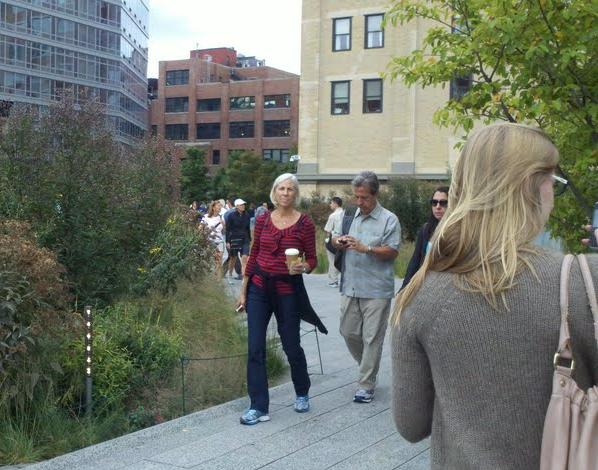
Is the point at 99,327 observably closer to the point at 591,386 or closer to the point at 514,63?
the point at 514,63

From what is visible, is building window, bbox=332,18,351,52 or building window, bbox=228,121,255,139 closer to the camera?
building window, bbox=332,18,351,52

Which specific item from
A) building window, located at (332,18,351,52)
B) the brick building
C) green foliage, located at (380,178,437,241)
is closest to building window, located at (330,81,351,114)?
building window, located at (332,18,351,52)

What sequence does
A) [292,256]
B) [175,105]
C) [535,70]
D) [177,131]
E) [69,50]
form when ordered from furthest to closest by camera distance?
[175,105] < [177,131] < [69,50] < [292,256] < [535,70]

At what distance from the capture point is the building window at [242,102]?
84.6 meters

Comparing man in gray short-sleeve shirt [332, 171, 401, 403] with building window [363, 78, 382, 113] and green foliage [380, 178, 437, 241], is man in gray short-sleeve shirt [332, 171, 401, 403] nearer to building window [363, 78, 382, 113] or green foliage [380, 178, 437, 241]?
green foliage [380, 178, 437, 241]

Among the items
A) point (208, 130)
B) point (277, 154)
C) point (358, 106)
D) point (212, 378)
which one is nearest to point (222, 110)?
point (208, 130)

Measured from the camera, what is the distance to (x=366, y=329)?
22.2 feet

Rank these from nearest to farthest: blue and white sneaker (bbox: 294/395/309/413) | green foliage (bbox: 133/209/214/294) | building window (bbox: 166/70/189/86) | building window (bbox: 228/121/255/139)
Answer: blue and white sneaker (bbox: 294/395/309/413)
green foliage (bbox: 133/209/214/294)
building window (bbox: 228/121/255/139)
building window (bbox: 166/70/189/86)

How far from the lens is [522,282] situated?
2.03m

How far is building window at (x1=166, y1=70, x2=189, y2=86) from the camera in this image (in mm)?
90688

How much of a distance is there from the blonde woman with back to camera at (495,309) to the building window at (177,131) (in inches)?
3441

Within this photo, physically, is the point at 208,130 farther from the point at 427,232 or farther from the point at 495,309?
the point at 495,309

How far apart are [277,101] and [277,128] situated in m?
2.82

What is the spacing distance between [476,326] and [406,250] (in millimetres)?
20260
